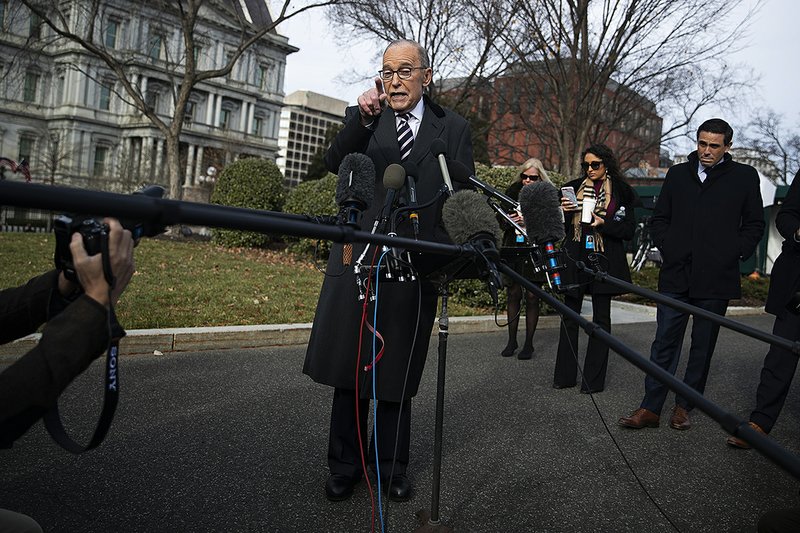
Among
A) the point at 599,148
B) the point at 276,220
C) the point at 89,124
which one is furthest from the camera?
the point at 89,124

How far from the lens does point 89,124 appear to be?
218 feet

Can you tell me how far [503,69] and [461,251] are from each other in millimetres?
20400

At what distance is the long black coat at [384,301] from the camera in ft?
11.2

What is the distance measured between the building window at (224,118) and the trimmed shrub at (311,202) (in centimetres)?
6342

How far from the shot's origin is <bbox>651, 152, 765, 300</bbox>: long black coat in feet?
17.3

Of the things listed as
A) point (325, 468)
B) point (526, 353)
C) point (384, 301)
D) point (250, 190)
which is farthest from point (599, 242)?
point (250, 190)

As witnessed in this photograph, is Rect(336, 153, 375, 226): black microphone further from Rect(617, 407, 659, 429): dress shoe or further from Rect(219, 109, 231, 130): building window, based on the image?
Rect(219, 109, 231, 130): building window

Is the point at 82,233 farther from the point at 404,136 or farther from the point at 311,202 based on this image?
the point at 311,202

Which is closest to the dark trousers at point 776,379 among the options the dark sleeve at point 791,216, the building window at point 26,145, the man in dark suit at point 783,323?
the man in dark suit at point 783,323

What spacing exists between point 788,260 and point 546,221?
10.6 feet

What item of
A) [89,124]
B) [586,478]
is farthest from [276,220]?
[89,124]

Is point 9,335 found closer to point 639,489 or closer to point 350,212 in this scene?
point 350,212

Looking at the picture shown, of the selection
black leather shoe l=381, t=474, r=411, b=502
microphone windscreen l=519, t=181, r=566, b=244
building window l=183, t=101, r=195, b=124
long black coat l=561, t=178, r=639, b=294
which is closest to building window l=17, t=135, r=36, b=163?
building window l=183, t=101, r=195, b=124

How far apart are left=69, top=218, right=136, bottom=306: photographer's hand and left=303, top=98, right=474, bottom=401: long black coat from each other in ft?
5.57
